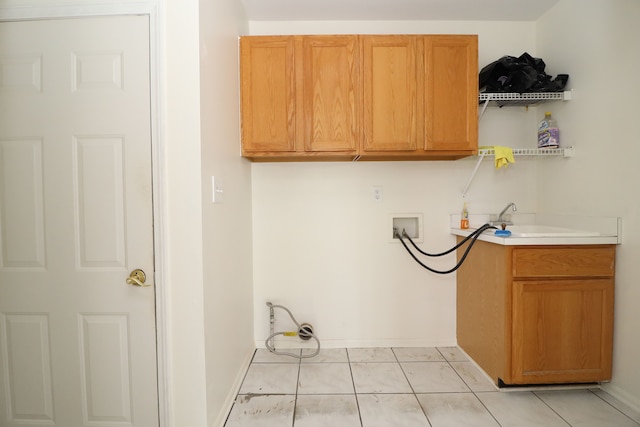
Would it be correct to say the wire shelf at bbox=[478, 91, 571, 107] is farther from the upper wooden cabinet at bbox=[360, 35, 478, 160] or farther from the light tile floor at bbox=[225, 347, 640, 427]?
the light tile floor at bbox=[225, 347, 640, 427]

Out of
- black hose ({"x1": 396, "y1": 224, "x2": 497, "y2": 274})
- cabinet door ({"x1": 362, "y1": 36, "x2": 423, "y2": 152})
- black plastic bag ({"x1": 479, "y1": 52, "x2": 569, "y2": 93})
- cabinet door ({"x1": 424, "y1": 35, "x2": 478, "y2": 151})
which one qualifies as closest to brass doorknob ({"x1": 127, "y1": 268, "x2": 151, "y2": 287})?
cabinet door ({"x1": 362, "y1": 36, "x2": 423, "y2": 152})

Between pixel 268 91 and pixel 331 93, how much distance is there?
0.43 metres

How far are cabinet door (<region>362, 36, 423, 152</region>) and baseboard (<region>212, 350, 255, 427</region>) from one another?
1.72 meters

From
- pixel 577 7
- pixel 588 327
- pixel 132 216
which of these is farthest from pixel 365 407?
pixel 577 7

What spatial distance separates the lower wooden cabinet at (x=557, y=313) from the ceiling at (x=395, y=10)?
1.77 m

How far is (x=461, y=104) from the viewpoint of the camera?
1879 mm

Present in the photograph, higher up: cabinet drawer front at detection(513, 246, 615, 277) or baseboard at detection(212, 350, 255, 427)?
cabinet drawer front at detection(513, 246, 615, 277)

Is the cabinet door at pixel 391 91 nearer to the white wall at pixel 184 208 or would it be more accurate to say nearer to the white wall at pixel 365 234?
the white wall at pixel 365 234

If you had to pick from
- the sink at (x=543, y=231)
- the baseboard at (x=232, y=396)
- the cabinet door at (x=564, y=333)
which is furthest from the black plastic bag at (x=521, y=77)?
the baseboard at (x=232, y=396)

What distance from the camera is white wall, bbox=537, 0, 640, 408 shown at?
1.52 m

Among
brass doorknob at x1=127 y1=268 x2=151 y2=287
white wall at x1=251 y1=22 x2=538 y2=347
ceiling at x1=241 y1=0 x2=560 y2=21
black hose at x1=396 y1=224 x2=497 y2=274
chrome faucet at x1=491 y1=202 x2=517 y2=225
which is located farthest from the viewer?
white wall at x1=251 y1=22 x2=538 y2=347

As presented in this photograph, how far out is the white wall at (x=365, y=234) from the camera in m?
2.22

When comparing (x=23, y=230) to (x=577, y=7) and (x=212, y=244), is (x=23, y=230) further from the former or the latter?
(x=577, y=7)

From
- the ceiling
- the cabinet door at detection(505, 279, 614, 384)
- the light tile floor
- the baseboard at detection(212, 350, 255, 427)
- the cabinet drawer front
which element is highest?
the ceiling
